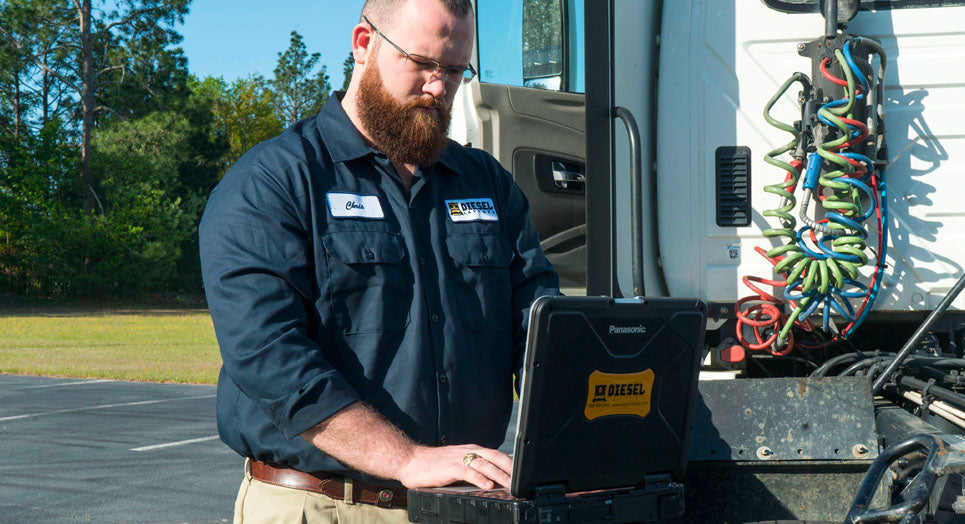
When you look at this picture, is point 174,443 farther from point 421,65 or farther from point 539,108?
point 421,65

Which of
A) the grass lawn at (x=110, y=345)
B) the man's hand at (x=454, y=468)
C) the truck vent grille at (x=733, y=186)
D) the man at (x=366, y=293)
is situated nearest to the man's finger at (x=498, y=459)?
the man's hand at (x=454, y=468)

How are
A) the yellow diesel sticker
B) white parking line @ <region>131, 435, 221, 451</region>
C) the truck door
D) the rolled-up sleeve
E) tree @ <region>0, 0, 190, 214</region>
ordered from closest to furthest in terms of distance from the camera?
the yellow diesel sticker → the rolled-up sleeve → the truck door → white parking line @ <region>131, 435, 221, 451</region> → tree @ <region>0, 0, 190, 214</region>

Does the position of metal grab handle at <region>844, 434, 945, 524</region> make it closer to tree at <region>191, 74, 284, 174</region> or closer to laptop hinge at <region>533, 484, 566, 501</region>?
laptop hinge at <region>533, 484, 566, 501</region>

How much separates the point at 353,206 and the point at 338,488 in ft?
2.08

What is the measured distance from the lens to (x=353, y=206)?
91.7 inches

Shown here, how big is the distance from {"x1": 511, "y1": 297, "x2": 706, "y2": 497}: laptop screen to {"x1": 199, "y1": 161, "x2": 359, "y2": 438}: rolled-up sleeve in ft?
1.40

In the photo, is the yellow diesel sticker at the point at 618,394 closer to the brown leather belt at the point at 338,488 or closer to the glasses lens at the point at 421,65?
the brown leather belt at the point at 338,488

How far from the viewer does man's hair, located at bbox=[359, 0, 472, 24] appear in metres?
2.31

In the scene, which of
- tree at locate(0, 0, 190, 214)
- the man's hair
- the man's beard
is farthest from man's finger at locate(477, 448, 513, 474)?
tree at locate(0, 0, 190, 214)

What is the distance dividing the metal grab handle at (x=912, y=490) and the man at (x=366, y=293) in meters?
0.86

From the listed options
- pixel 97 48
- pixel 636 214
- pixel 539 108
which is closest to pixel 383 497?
pixel 636 214

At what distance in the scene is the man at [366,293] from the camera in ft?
6.86

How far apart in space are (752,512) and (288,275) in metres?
1.79

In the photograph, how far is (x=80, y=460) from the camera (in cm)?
826
